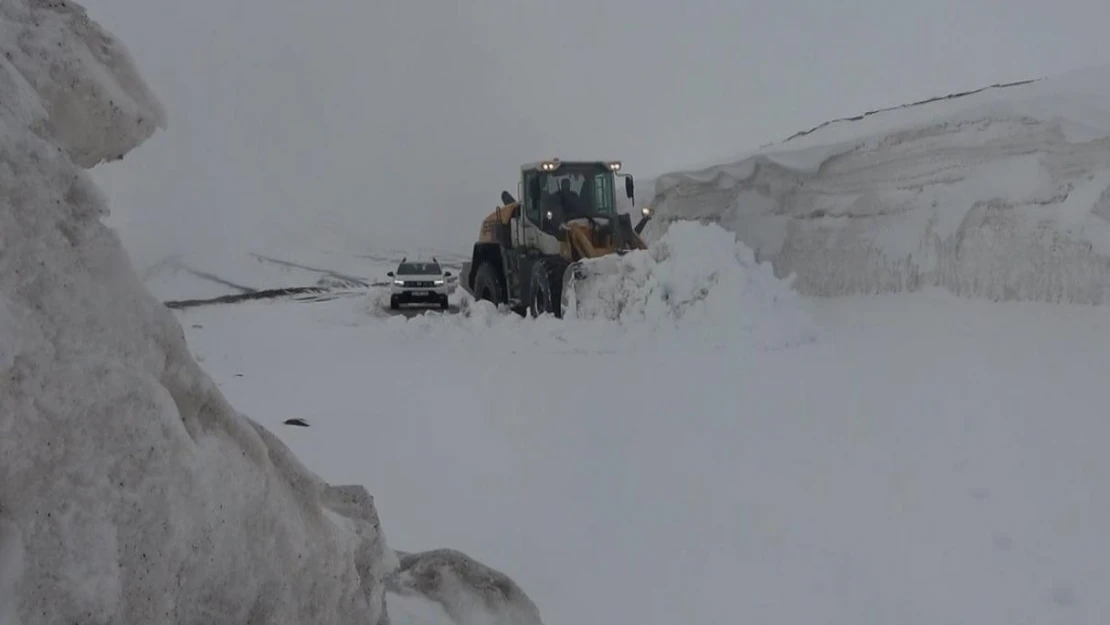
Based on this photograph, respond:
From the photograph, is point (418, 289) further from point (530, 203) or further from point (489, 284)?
point (530, 203)

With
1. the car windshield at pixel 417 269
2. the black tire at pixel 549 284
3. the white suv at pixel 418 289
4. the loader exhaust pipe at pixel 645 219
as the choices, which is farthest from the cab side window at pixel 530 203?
the car windshield at pixel 417 269

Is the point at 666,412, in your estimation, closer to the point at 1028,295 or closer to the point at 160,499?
the point at 1028,295

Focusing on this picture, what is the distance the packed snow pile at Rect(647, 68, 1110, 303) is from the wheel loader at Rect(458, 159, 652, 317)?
2293 millimetres

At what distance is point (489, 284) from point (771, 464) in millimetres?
10683

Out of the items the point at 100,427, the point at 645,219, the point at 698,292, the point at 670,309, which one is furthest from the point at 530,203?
the point at 100,427

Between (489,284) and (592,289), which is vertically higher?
(592,289)

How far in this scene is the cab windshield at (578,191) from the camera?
1310 cm

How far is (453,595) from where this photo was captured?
2553 mm

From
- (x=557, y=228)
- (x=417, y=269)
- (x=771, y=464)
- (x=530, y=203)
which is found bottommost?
(x=771, y=464)

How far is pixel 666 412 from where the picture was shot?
6070 mm

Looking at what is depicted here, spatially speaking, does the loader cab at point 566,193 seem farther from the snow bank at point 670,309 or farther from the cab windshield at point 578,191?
the snow bank at point 670,309

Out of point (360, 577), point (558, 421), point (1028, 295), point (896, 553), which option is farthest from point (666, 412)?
point (360, 577)

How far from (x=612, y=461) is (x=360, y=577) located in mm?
3124

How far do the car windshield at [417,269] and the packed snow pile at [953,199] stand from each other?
10.9 metres
